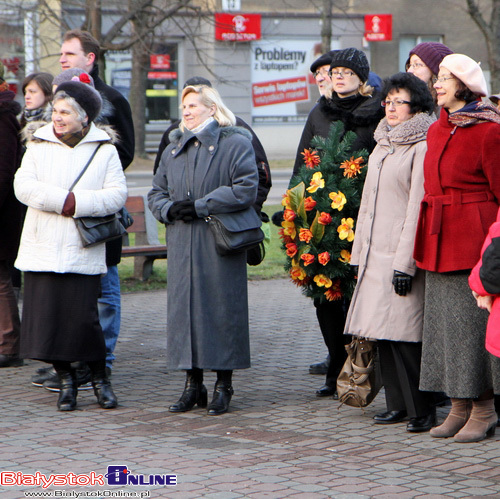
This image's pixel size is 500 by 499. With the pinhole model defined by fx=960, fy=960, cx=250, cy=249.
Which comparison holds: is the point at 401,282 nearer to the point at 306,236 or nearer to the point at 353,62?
the point at 306,236

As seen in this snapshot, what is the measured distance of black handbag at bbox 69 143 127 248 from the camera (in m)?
5.93

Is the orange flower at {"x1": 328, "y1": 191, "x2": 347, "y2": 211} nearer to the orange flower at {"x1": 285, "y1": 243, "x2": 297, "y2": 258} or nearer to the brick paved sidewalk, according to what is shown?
the orange flower at {"x1": 285, "y1": 243, "x2": 297, "y2": 258}

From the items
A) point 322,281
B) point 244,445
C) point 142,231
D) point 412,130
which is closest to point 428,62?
point 412,130

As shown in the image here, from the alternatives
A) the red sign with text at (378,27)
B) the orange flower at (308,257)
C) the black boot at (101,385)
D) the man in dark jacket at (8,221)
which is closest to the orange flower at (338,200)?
the orange flower at (308,257)

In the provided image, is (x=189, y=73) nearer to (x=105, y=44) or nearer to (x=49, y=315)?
(x=105, y=44)

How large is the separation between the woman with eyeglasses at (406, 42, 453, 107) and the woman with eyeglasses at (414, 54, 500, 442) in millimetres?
877

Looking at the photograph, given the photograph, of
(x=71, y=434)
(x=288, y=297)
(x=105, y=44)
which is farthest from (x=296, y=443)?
(x=105, y=44)

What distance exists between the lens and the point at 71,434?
546 cm

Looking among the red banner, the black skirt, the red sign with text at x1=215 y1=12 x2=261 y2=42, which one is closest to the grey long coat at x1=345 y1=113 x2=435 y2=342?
the black skirt

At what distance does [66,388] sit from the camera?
6.05 m

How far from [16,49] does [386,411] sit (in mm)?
22074

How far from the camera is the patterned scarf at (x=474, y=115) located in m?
5.14

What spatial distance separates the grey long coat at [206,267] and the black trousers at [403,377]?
35.1 inches

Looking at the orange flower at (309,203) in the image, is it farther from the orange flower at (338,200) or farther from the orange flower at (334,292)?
the orange flower at (334,292)
